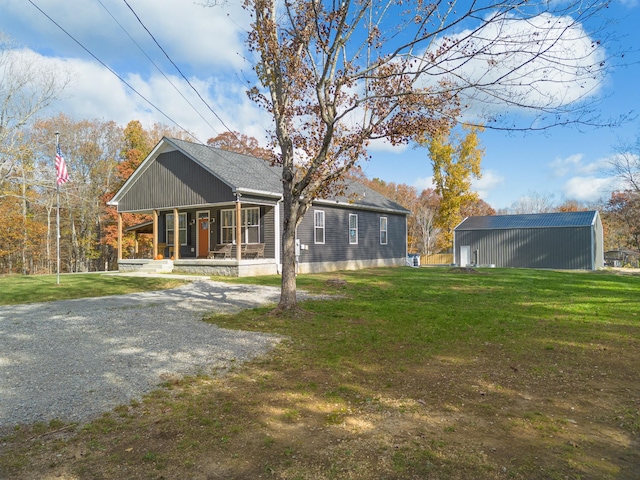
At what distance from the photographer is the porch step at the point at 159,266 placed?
17953 mm

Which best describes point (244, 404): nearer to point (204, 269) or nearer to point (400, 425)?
point (400, 425)

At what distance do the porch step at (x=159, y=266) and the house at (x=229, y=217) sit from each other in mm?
66

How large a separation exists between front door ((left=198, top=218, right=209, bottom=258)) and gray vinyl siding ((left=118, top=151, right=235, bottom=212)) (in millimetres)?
1750

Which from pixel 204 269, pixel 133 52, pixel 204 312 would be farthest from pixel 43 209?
pixel 204 312

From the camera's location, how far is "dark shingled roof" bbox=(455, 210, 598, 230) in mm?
26203

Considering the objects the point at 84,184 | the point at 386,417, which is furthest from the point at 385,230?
the point at 84,184

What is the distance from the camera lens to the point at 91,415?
142 inches

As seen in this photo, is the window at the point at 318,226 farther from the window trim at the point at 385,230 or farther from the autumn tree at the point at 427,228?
the autumn tree at the point at 427,228

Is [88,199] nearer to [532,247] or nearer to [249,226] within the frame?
[249,226]

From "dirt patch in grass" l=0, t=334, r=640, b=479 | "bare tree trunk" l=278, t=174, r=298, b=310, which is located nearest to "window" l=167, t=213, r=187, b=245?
"bare tree trunk" l=278, t=174, r=298, b=310

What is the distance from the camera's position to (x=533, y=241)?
27.2m

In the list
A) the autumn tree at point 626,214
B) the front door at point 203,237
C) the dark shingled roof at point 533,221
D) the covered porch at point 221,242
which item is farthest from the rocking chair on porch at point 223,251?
the autumn tree at point 626,214

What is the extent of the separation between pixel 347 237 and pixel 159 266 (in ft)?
29.1

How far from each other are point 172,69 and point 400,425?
37.1 ft
